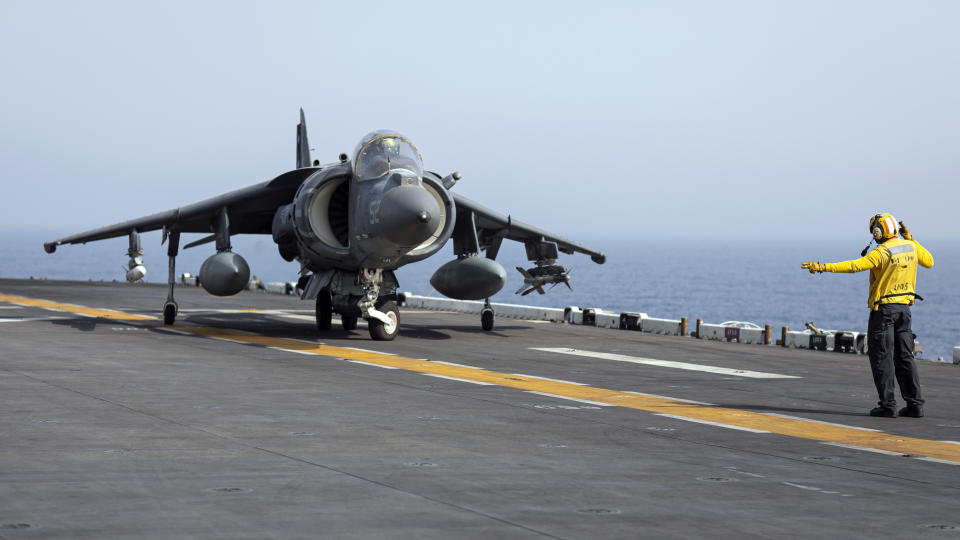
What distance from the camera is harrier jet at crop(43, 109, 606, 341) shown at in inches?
971

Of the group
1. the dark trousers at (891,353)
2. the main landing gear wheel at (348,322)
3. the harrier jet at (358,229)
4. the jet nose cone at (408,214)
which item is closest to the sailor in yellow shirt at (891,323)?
the dark trousers at (891,353)

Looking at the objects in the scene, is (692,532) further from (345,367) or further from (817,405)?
(345,367)

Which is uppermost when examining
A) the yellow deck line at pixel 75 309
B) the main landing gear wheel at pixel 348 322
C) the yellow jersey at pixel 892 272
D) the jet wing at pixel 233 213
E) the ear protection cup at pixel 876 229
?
the jet wing at pixel 233 213

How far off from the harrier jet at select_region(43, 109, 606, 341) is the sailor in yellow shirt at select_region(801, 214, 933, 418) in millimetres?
10799

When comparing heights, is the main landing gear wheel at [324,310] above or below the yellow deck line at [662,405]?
above

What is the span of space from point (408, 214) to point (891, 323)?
11.3 m

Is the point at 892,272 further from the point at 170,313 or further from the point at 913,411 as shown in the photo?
the point at 170,313

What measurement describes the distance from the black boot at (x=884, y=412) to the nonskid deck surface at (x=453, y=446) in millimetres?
301

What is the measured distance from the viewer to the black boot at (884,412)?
14.7m

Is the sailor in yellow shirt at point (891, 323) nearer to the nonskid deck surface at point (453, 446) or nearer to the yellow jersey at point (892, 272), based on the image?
the yellow jersey at point (892, 272)

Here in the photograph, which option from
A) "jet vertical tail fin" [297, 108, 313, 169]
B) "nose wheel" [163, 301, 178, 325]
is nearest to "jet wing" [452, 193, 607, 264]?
"jet vertical tail fin" [297, 108, 313, 169]

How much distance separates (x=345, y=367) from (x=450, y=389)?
3707 mm

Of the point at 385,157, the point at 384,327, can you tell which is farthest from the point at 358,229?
the point at 384,327

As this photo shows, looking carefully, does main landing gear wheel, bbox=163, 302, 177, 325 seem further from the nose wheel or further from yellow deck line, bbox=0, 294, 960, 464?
yellow deck line, bbox=0, 294, 960, 464
